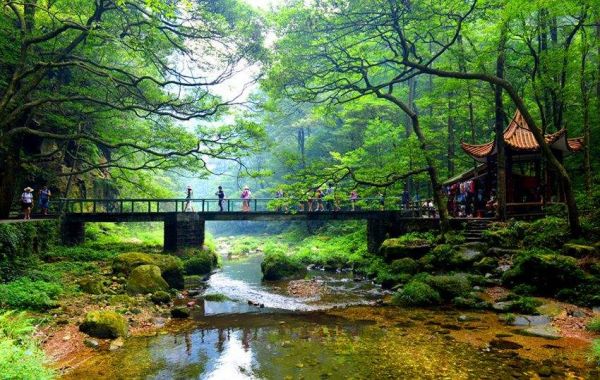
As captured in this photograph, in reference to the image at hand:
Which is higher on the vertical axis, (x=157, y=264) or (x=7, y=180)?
(x=7, y=180)

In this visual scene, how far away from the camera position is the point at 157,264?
1556 cm

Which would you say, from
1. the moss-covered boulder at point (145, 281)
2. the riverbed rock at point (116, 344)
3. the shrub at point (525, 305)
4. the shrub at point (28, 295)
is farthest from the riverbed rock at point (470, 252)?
the shrub at point (28, 295)

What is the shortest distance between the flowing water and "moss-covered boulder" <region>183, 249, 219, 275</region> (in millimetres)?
8598

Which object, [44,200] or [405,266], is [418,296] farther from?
[44,200]

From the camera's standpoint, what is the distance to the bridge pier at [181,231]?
73.0 ft

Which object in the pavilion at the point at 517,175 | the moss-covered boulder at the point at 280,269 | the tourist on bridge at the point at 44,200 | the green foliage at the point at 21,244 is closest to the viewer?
the green foliage at the point at 21,244

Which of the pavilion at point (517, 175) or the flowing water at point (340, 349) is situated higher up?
the pavilion at point (517, 175)

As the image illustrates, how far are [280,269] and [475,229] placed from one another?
925 cm

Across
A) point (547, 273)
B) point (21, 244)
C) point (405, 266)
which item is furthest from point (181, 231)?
point (547, 273)

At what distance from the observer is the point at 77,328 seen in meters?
8.97

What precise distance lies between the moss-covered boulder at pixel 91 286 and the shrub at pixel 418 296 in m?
9.42

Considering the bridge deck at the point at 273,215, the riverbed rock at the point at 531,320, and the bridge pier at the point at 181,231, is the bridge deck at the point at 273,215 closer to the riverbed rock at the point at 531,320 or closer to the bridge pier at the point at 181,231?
the bridge pier at the point at 181,231

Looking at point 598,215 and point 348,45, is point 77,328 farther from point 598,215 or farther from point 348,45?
point 598,215

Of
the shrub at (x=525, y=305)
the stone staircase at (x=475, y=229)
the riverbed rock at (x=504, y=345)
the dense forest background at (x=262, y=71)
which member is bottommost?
the riverbed rock at (x=504, y=345)
